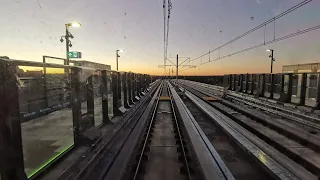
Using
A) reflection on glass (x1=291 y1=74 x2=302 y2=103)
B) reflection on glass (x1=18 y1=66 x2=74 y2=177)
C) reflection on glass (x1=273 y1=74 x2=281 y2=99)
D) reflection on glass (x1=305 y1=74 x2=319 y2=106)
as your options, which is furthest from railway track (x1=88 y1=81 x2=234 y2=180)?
reflection on glass (x1=273 y1=74 x2=281 y2=99)

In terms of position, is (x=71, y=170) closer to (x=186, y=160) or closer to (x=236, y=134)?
(x=186, y=160)

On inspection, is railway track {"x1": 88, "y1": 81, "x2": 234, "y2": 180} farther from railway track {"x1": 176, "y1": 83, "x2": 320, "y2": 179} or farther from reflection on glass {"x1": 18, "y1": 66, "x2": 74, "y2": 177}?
railway track {"x1": 176, "y1": 83, "x2": 320, "y2": 179}

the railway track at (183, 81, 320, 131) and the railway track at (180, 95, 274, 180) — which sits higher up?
the railway track at (183, 81, 320, 131)

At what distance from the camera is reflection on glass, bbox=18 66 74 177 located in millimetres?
4812

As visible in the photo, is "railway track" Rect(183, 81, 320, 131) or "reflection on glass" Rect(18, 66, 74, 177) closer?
"reflection on glass" Rect(18, 66, 74, 177)

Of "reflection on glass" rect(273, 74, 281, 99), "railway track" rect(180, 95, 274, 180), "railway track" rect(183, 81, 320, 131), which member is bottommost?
"railway track" rect(180, 95, 274, 180)

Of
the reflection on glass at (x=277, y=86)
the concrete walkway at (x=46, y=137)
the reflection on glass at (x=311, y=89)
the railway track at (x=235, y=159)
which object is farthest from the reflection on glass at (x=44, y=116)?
the reflection on glass at (x=277, y=86)

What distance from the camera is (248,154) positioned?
7.61 metres

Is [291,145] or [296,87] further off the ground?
[296,87]

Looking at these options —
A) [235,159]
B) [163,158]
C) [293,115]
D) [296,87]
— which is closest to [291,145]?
[235,159]

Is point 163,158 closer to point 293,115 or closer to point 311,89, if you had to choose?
point 293,115

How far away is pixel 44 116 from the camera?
957 centimetres

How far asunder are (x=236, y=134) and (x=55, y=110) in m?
7.92

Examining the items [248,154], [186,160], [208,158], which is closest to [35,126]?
[186,160]
